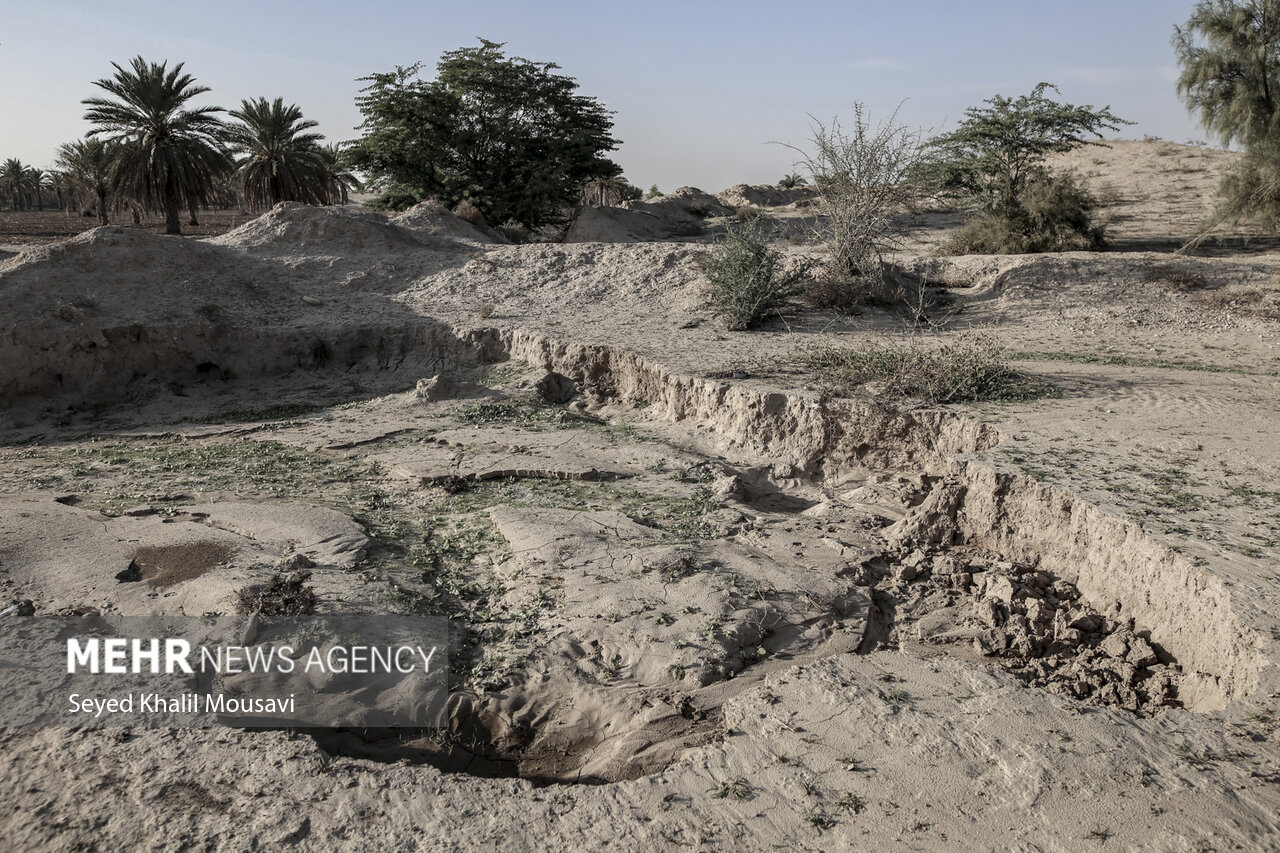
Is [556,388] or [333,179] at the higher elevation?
[333,179]

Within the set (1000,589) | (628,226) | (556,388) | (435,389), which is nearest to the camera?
(1000,589)

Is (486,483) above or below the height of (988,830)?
above

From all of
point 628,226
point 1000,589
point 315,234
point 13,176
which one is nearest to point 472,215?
point 315,234

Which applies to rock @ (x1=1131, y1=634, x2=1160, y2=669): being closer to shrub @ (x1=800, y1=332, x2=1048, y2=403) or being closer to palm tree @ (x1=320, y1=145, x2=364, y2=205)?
shrub @ (x1=800, y1=332, x2=1048, y2=403)

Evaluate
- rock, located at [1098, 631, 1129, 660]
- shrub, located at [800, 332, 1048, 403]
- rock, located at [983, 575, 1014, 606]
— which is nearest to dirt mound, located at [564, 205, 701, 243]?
shrub, located at [800, 332, 1048, 403]

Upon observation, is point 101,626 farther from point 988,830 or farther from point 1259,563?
point 1259,563

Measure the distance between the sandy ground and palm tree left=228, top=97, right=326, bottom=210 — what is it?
12.2 m

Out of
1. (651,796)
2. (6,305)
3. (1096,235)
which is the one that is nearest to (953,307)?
(1096,235)

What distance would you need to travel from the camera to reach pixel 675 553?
4484 mm

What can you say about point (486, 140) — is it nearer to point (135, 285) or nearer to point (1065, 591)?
point (135, 285)

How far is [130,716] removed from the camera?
120 inches

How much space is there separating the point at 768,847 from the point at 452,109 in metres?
16.8

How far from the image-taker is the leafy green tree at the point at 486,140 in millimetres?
16484

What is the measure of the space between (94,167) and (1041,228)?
926 inches
